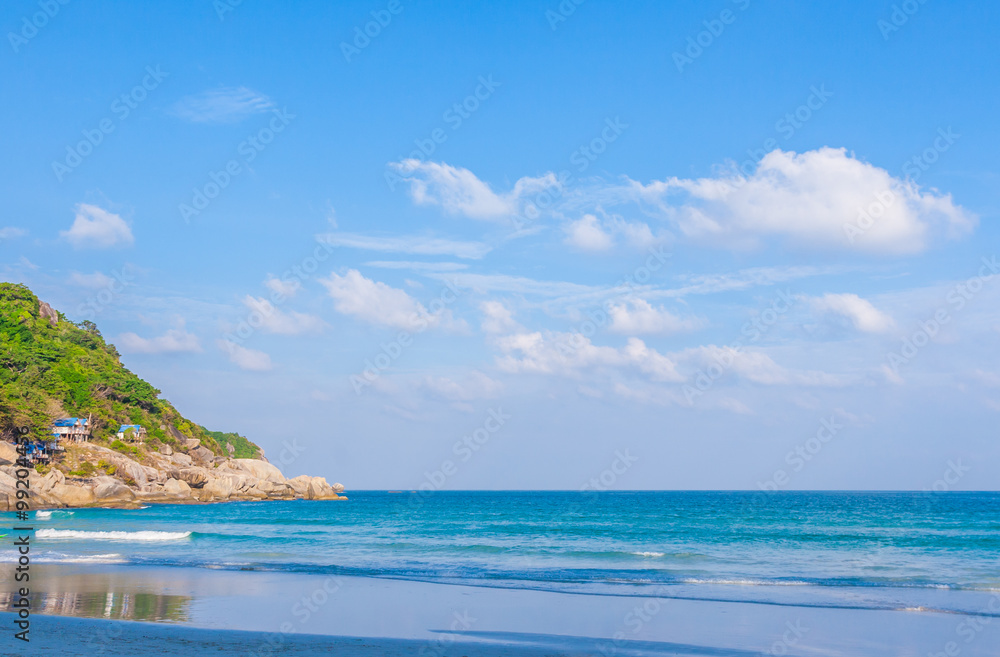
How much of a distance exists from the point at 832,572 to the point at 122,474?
67199 mm

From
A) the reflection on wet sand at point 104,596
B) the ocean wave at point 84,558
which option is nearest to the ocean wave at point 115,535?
the ocean wave at point 84,558

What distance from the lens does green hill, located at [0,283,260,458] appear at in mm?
66669

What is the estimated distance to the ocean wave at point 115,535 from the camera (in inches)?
1326

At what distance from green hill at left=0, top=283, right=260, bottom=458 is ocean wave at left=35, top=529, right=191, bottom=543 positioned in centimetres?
3284

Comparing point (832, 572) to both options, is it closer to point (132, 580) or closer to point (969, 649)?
point (969, 649)

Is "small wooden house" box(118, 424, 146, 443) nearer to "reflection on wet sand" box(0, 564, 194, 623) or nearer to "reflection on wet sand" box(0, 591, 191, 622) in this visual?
"reflection on wet sand" box(0, 564, 194, 623)

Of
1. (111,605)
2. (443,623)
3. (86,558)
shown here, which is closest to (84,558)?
(86,558)

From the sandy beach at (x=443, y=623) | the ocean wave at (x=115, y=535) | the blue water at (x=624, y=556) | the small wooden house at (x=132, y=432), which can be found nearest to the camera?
the sandy beach at (x=443, y=623)

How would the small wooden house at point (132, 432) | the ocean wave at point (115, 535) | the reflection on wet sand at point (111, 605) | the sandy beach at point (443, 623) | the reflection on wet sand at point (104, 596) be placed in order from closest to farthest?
the sandy beach at point (443, 623) < the reflection on wet sand at point (111, 605) < the reflection on wet sand at point (104, 596) < the ocean wave at point (115, 535) < the small wooden house at point (132, 432)

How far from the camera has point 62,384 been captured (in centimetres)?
8006

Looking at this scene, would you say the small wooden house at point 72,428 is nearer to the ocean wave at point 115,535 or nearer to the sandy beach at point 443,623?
the ocean wave at point 115,535

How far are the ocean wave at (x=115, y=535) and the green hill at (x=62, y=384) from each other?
3284cm

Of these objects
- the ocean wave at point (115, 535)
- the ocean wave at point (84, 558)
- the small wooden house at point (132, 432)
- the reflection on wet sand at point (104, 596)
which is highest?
the small wooden house at point (132, 432)

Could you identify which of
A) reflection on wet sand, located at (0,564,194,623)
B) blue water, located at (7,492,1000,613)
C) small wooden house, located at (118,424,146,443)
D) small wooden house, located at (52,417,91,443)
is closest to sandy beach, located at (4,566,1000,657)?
reflection on wet sand, located at (0,564,194,623)
